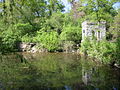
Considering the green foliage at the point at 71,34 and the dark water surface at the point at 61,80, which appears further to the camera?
the green foliage at the point at 71,34

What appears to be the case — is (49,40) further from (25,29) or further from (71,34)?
(25,29)

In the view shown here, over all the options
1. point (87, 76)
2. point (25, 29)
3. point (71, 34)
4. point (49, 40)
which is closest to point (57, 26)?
point (49, 40)

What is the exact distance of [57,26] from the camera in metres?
25.6

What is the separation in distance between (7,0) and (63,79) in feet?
16.6

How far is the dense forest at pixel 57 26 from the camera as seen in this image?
21.2 feet

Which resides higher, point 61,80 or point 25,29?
point 25,29

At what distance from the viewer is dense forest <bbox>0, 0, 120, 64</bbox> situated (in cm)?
646

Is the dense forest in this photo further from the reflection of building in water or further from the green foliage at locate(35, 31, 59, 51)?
the reflection of building in water

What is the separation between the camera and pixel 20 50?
23219mm

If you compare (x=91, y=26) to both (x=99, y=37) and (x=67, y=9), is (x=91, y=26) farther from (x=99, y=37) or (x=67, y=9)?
(x=67, y=9)

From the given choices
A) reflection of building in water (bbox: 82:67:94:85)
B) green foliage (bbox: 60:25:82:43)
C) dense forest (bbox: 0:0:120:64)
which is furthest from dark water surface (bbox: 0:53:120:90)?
green foliage (bbox: 60:25:82:43)

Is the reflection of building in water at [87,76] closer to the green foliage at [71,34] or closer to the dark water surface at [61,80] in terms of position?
the dark water surface at [61,80]

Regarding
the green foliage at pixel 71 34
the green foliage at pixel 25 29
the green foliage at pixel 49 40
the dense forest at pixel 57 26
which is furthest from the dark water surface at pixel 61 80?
the green foliage at pixel 25 29

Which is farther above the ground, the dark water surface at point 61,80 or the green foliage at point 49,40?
the green foliage at point 49,40
